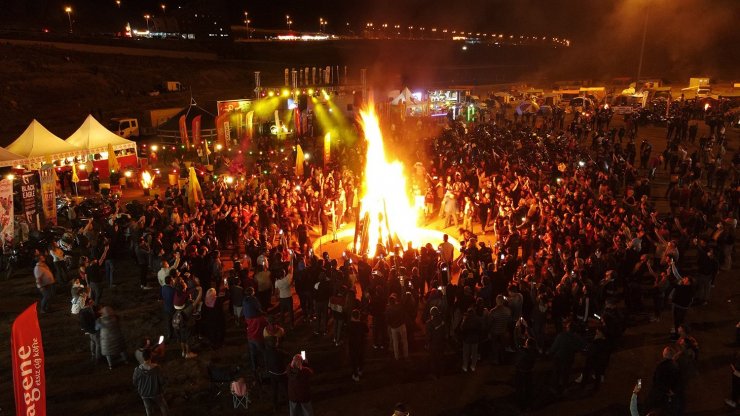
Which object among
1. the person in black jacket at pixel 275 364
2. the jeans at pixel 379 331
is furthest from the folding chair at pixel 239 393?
the jeans at pixel 379 331

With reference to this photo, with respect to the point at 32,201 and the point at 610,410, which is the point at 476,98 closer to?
the point at 32,201

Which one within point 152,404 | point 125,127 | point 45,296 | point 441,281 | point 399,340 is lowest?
point 152,404

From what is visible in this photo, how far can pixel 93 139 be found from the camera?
21.9 metres

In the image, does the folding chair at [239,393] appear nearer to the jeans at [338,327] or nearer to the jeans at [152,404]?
the jeans at [152,404]

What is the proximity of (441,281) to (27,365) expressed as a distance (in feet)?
22.4

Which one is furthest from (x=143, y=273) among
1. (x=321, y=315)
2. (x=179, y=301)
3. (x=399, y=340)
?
Result: (x=399, y=340)

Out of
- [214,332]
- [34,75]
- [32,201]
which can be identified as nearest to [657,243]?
[214,332]

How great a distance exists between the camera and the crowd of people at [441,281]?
24.9 feet

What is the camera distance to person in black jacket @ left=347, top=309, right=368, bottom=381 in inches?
304

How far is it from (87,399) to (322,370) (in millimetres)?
3637

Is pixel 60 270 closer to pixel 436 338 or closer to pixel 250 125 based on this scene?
pixel 436 338

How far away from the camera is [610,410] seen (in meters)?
7.25

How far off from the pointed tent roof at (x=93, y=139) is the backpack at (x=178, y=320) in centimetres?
1597

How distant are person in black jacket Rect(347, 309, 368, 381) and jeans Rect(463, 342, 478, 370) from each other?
1.67 meters
